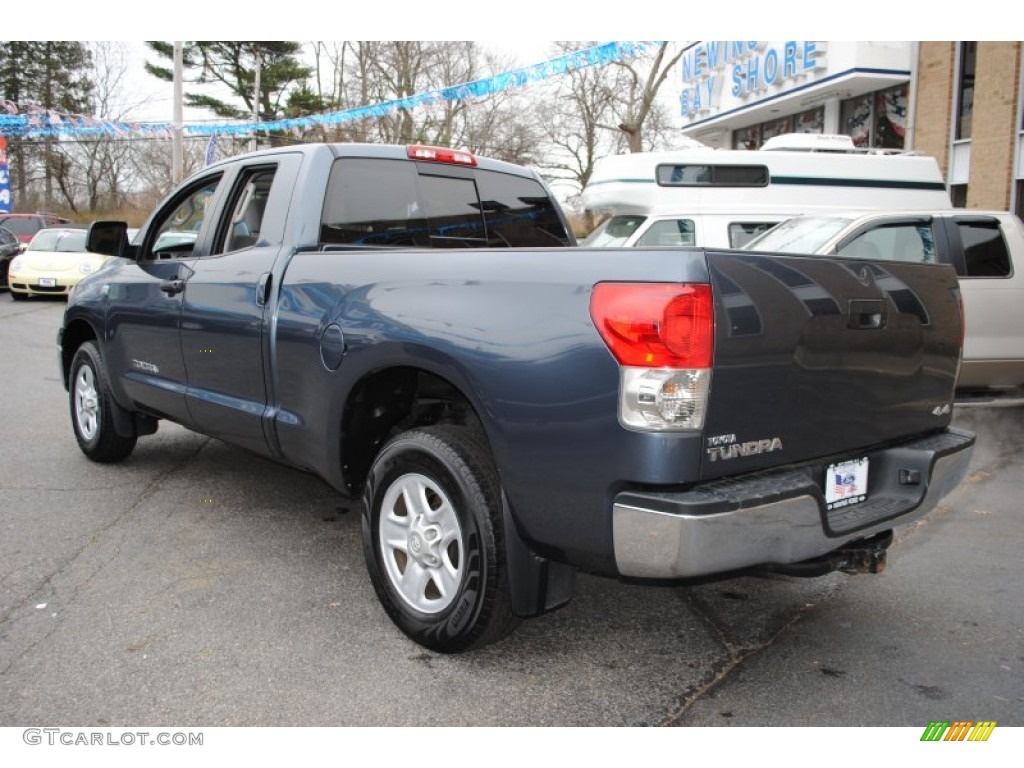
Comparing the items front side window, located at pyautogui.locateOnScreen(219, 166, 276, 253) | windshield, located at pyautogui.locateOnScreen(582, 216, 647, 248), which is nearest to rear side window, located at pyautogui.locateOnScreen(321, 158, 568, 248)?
front side window, located at pyautogui.locateOnScreen(219, 166, 276, 253)

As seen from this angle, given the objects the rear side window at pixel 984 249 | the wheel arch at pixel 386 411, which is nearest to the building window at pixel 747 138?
the rear side window at pixel 984 249

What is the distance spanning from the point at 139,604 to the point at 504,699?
5.48 ft

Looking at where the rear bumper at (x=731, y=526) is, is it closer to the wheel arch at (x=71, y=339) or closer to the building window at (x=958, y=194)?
the wheel arch at (x=71, y=339)

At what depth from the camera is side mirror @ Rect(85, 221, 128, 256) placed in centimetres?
515

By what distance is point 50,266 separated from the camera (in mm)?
16953

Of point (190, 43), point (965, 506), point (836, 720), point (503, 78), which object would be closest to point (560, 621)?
point (836, 720)

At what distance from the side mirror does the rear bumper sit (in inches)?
155

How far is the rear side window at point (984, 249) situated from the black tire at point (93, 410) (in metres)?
6.74

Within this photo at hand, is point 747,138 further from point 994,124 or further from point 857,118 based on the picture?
point 994,124

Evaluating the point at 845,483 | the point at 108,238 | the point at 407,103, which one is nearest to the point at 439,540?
the point at 845,483

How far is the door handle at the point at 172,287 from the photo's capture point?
4570 mm

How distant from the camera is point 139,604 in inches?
142

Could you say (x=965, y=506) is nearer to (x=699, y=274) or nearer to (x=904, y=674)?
(x=904, y=674)

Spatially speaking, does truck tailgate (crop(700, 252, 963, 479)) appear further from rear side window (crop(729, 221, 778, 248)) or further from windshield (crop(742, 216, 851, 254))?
rear side window (crop(729, 221, 778, 248))
